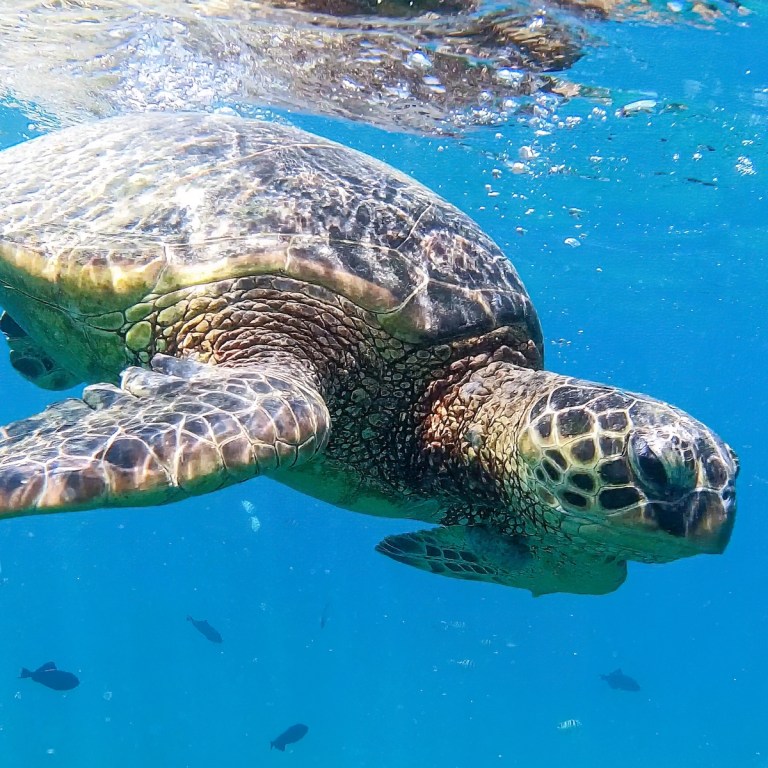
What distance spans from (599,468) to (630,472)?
11 centimetres

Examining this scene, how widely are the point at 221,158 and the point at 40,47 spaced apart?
28.7 ft

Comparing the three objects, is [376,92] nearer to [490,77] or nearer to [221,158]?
[490,77]

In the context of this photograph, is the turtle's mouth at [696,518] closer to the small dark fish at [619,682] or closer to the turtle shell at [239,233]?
the turtle shell at [239,233]

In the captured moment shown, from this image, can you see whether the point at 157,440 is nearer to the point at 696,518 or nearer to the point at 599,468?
the point at 599,468

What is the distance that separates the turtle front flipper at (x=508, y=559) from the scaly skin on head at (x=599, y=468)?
153 mm

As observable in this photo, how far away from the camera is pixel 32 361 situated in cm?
454

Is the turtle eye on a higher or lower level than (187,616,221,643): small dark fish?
higher

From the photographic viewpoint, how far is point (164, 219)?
10.8 ft

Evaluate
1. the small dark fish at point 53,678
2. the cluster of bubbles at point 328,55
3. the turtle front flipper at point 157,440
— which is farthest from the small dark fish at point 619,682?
the turtle front flipper at point 157,440

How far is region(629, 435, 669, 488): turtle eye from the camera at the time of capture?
238 cm

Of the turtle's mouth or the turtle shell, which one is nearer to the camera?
the turtle's mouth

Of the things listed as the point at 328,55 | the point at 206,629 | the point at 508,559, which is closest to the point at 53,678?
the point at 206,629

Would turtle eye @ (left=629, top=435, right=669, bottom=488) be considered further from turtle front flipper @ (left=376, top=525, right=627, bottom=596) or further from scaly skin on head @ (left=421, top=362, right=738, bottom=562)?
turtle front flipper @ (left=376, top=525, right=627, bottom=596)

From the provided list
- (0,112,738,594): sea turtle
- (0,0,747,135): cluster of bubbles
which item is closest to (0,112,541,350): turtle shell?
(0,112,738,594): sea turtle
